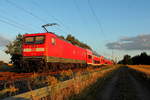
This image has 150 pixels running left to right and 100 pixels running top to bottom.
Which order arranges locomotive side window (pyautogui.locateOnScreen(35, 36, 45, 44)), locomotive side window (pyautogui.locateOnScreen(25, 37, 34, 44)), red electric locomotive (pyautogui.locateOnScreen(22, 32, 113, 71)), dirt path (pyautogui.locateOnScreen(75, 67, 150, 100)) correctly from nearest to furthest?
dirt path (pyautogui.locateOnScreen(75, 67, 150, 100)) → red electric locomotive (pyautogui.locateOnScreen(22, 32, 113, 71)) → locomotive side window (pyautogui.locateOnScreen(35, 36, 45, 44)) → locomotive side window (pyautogui.locateOnScreen(25, 37, 34, 44))

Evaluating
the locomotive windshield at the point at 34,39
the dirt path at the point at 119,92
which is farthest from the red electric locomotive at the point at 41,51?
the dirt path at the point at 119,92

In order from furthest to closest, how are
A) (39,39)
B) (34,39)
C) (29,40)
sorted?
(29,40) < (34,39) < (39,39)

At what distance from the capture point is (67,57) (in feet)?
68.4

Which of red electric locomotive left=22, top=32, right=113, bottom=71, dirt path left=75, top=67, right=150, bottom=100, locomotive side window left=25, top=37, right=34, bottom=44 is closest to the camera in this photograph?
dirt path left=75, top=67, right=150, bottom=100

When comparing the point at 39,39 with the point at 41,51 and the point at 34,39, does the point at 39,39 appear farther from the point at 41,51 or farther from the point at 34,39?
the point at 41,51

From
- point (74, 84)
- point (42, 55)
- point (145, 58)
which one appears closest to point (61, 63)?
point (42, 55)

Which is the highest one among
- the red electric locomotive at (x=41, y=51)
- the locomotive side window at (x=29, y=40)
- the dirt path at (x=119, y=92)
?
the locomotive side window at (x=29, y=40)

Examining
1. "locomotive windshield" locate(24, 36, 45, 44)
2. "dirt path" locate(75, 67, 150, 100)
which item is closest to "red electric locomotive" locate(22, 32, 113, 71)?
"locomotive windshield" locate(24, 36, 45, 44)

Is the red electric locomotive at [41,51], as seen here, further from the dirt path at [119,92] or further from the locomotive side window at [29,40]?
the dirt path at [119,92]

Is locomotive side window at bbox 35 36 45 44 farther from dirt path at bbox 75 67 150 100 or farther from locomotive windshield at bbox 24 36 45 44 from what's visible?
dirt path at bbox 75 67 150 100

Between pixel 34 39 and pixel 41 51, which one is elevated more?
pixel 34 39

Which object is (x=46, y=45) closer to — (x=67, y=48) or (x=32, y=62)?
(x=32, y=62)

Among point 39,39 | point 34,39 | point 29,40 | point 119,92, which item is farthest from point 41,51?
point 119,92

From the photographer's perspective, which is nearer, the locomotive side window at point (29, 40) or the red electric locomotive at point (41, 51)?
the red electric locomotive at point (41, 51)
